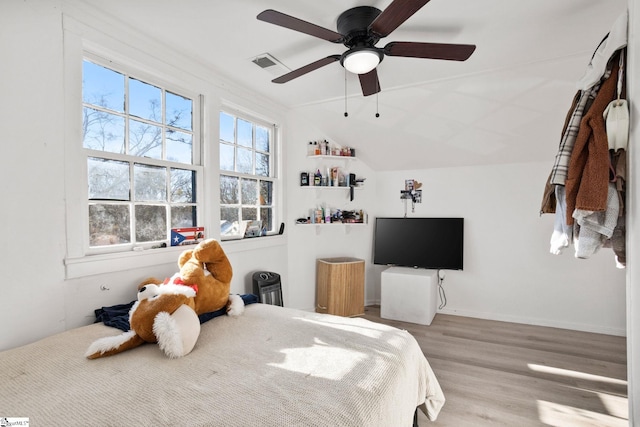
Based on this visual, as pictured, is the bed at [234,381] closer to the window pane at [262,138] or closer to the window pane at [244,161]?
the window pane at [244,161]

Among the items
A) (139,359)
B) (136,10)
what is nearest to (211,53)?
(136,10)

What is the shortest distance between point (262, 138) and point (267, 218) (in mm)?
895

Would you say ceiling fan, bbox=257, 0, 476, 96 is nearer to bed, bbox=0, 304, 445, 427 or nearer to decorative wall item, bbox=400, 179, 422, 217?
bed, bbox=0, 304, 445, 427

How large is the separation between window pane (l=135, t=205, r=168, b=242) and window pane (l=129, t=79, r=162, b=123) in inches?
26.4

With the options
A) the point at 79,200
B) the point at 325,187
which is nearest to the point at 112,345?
the point at 79,200

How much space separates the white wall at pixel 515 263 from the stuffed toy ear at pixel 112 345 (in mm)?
3359

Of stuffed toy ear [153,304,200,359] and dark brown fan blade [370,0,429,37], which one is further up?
Answer: dark brown fan blade [370,0,429,37]

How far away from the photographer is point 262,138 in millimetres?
3463

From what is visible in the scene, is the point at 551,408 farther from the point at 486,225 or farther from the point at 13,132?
the point at 13,132

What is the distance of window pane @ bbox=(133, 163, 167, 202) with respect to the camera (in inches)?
87.3

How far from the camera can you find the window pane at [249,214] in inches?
125

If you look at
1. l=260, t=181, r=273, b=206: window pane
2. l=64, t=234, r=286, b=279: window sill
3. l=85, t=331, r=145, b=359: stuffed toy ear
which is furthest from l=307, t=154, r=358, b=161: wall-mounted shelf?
l=85, t=331, r=145, b=359: stuffed toy ear

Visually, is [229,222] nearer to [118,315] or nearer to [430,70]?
[118,315]

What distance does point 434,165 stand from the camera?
12.8 ft
